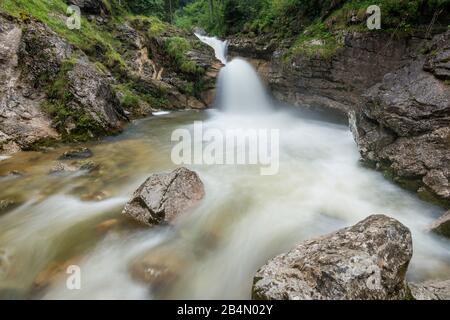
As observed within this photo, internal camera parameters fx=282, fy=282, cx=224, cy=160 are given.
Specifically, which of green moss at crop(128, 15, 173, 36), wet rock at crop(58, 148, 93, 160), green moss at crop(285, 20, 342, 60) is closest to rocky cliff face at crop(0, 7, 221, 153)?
wet rock at crop(58, 148, 93, 160)

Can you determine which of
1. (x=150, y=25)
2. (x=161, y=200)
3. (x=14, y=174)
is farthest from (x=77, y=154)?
(x=150, y=25)

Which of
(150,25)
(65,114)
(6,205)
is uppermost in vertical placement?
(150,25)

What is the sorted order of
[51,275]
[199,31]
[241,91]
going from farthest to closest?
[199,31] → [241,91] → [51,275]

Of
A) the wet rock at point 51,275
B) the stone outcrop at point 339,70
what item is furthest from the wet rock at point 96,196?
the stone outcrop at point 339,70

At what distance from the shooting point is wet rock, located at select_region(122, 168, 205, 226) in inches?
175

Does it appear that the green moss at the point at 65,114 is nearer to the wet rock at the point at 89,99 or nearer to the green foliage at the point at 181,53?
the wet rock at the point at 89,99

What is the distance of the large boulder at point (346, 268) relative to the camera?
2.59 meters

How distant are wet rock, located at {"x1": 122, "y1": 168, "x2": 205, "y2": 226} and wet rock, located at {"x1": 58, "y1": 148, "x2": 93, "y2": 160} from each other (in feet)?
10.4

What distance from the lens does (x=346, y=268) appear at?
2668mm

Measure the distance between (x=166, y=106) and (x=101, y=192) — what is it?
8.40 meters

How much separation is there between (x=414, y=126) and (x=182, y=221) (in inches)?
191

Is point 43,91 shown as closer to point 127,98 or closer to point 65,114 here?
point 65,114

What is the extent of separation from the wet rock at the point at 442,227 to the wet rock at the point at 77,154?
23.9 feet

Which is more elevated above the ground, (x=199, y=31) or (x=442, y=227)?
(x=199, y=31)
